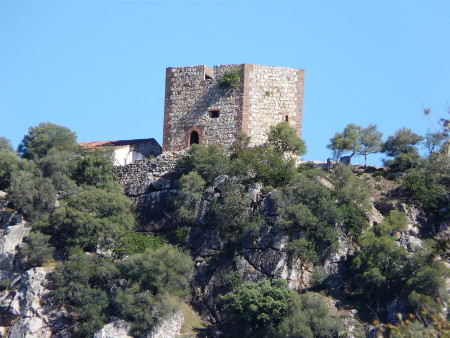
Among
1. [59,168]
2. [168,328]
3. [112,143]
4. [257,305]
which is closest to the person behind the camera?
[257,305]

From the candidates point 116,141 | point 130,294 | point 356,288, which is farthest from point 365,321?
point 116,141

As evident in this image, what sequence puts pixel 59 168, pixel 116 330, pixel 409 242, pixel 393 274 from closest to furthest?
pixel 116 330 < pixel 393 274 < pixel 409 242 < pixel 59 168

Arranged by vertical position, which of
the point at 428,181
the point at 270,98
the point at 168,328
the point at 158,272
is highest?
the point at 270,98

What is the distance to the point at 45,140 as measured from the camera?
174ft

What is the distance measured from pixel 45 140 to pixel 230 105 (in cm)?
947

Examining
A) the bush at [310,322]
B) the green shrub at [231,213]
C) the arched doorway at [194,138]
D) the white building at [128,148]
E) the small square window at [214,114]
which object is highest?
the small square window at [214,114]

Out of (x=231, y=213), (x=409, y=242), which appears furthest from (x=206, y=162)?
(x=409, y=242)

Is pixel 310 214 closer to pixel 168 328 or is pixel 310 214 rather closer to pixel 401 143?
pixel 168 328

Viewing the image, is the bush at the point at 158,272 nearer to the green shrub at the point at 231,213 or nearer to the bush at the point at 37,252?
the bush at the point at 37,252

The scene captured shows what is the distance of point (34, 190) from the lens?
47125mm

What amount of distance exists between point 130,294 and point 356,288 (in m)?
8.82

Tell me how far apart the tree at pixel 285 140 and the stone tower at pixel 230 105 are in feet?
5.16

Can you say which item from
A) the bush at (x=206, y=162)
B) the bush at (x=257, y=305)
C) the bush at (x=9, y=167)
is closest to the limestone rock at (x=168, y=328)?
the bush at (x=257, y=305)

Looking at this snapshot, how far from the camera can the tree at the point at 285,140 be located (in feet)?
162
